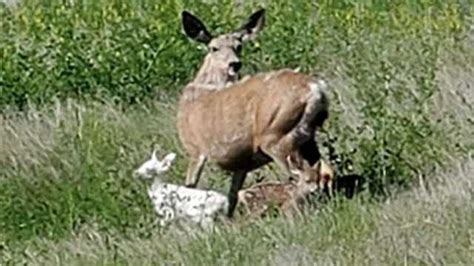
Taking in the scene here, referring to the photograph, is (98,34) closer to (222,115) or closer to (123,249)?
(222,115)

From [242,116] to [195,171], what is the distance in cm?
51

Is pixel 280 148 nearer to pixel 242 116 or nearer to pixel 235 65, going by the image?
pixel 242 116

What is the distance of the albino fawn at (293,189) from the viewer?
31.7 feet

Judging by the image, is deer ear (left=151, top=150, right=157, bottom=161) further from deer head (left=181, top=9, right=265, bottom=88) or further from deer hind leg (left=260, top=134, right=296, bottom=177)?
deer hind leg (left=260, top=134, right=296, bottom=177)

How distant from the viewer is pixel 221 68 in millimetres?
10547

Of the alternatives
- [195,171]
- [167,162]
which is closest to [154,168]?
[167,162]

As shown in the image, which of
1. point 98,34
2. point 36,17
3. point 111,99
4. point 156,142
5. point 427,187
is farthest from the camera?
point 36,17

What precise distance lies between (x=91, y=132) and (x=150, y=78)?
2.02 meters

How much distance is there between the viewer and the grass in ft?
27.3

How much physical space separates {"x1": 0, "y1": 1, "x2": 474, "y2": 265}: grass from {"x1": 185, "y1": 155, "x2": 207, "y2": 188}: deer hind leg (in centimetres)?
29

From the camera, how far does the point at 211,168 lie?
1070cm

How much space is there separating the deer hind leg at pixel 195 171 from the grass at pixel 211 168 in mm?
Result: 291

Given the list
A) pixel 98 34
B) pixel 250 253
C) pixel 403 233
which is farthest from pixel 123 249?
pixel 98 34

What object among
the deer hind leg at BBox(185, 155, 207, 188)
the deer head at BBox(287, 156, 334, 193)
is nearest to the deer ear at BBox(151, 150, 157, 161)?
the deer hind leg at BBox(185, 155, 207, 188)
